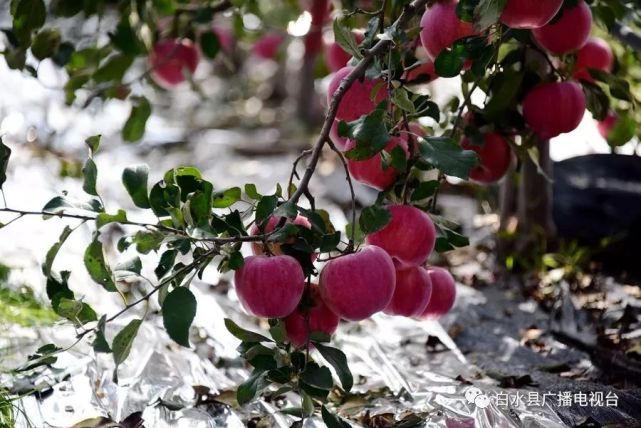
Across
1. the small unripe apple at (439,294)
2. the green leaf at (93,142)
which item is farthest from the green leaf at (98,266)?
the small unripe apple at (439,294)

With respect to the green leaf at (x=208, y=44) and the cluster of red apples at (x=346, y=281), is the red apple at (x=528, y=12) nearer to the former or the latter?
the cluster of red apples at (x=346, y=281)

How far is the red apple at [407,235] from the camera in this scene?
1.00 m

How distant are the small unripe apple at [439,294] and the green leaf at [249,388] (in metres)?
0.28

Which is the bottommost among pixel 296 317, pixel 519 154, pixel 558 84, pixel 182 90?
pixel 182 90

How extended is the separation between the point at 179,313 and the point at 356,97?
37 cm

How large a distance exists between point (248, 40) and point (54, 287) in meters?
1.36

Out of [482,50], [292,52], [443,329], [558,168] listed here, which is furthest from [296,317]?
[292,52]

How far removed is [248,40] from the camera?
225cm

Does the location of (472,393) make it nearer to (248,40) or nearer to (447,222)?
(447,222)

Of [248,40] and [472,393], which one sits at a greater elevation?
[248,40]

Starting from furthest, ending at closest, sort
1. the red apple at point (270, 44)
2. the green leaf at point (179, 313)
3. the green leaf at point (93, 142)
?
the red apple at point (270, 44) → the green leaf at point (93, 142) → the green leaf at point (179, 313)

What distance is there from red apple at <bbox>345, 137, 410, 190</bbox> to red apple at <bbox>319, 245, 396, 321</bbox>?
108 mm

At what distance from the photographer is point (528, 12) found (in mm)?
979

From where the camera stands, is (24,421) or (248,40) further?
(248,40)
